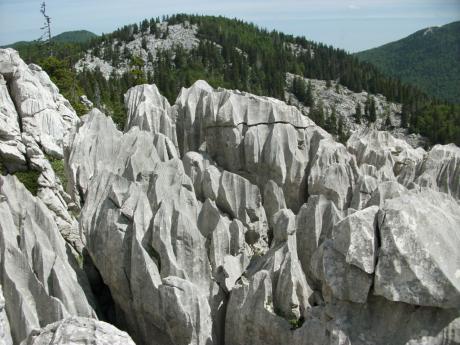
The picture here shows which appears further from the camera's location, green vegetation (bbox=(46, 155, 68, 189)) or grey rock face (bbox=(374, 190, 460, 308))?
green vegetation (bbox=(46, 155, 68, 189))

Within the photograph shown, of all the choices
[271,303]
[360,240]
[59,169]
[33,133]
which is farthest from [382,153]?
[33,133]

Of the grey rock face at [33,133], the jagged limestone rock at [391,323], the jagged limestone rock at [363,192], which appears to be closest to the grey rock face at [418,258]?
the jagged limestone rock at [391,323]

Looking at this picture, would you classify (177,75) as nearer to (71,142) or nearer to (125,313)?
(71,142)

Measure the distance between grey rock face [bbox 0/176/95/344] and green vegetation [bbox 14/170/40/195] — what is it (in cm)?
588

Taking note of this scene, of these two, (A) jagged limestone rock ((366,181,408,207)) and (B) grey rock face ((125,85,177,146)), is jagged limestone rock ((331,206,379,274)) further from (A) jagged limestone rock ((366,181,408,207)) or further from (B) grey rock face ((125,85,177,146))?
(B) grey rock face ((125,85,177,146))

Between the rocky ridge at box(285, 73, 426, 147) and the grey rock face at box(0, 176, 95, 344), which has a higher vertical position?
the grey rock face at box(0, 176, 95, 344)

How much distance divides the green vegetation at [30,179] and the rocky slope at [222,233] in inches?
14.2

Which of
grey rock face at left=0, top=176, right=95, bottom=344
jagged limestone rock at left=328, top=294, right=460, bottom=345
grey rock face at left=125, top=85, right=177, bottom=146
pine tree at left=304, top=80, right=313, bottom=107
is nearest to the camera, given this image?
jagged limestone rock at left=328, top=294, right=460, bottom=345

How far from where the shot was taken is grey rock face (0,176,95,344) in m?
15.9

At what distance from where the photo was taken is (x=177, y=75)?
140 metres

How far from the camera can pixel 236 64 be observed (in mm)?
152750

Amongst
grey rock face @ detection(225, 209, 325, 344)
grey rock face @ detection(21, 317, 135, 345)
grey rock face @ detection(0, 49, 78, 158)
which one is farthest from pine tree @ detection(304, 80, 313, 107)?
grey rock face @ detection(21, 317, 135, 345)

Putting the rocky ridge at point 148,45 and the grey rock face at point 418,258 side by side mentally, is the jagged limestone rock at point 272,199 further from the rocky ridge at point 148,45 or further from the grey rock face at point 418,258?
the rocky ridge at point 148,45

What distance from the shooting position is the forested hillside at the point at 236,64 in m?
118
